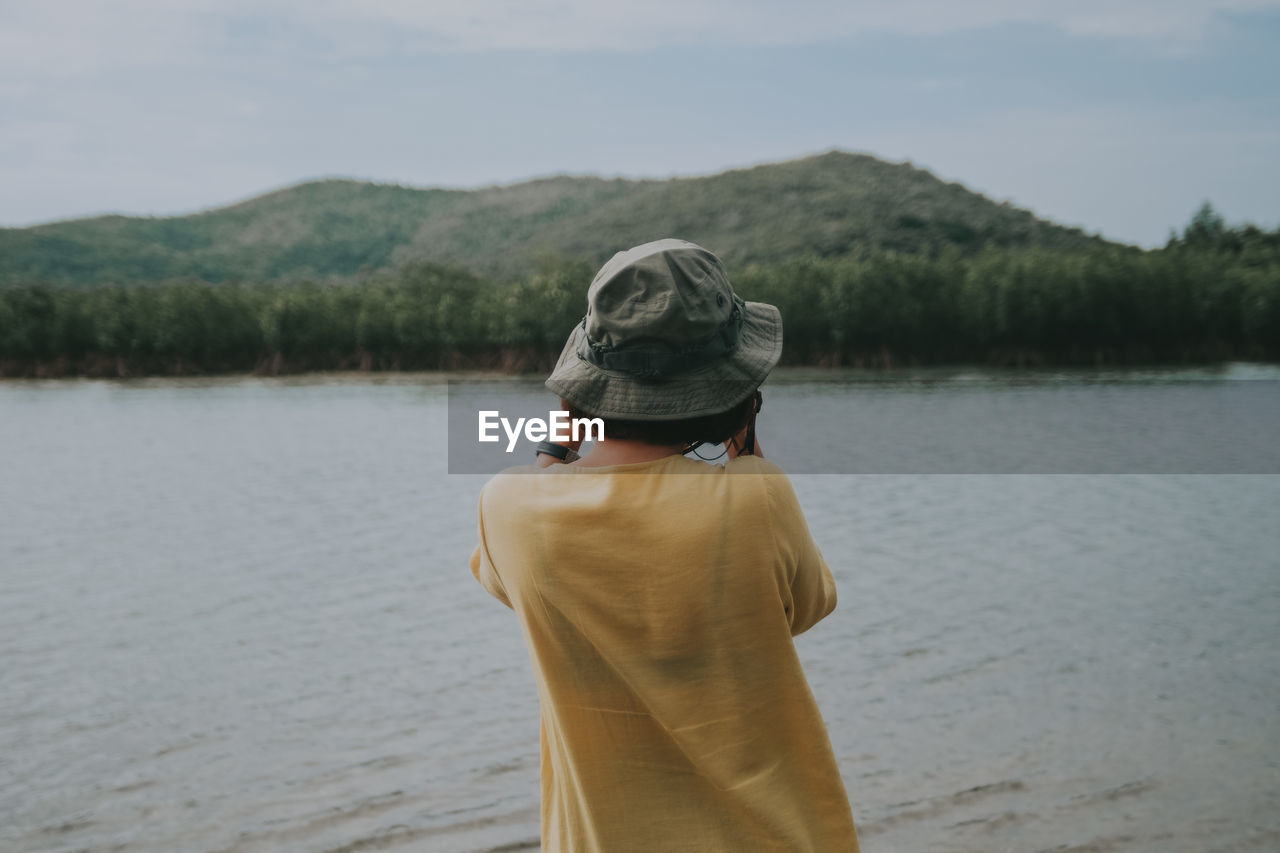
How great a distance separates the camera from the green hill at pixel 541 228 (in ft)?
409

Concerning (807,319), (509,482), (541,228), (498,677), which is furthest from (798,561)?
(541,228)

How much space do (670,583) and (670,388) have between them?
24cm

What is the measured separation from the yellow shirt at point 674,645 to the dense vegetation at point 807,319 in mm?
59070

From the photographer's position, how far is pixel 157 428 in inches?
1312

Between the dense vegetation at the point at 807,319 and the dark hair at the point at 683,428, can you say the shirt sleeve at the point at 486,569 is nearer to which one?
the dark hair at the point at 683,428

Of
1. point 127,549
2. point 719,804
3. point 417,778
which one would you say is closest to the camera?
point 719,804

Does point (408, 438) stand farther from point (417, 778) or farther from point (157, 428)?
point (417, 778)

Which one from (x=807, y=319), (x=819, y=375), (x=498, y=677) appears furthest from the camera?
(x=807, y=319)

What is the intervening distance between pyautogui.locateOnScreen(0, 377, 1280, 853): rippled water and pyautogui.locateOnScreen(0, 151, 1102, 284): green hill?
85912mm

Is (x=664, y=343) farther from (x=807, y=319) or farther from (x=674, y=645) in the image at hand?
(x=807, y=319)

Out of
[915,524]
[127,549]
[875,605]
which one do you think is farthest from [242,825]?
[915,524]

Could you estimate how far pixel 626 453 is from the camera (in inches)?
53.4

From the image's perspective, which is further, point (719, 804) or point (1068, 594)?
point (1068, 594)

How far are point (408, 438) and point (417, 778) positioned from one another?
23717 millimetres
